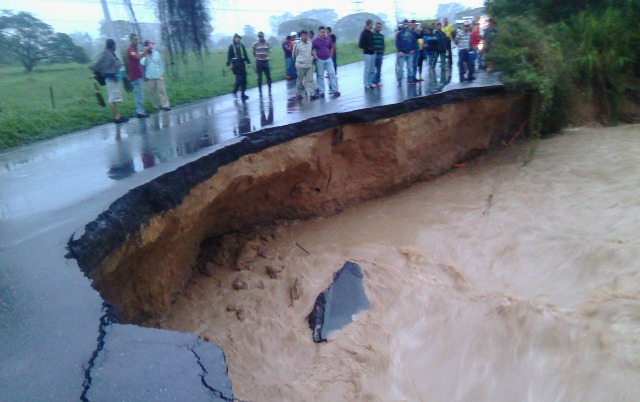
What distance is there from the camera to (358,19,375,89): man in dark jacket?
10812 mm

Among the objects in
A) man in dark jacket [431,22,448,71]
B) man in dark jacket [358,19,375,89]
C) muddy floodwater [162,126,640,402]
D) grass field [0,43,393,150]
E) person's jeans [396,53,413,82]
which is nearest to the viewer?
muddy floodwater [162,126,640,402]

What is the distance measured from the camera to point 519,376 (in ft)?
14.8

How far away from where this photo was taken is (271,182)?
702cm

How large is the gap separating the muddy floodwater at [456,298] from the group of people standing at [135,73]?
4906 mm

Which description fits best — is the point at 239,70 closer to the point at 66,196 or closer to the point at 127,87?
the point at 127,87

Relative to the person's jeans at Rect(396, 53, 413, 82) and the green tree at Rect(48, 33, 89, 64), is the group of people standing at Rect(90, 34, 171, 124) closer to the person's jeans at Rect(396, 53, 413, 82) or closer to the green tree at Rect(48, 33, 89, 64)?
the person's jeans at Rect(396, 53, 413, 82)

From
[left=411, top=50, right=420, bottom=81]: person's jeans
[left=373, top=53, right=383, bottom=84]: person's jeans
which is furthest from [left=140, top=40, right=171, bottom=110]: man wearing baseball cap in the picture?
[left=411, top=50, right=420, bottom=81]: person's jeans

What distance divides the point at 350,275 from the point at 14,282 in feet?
11.5

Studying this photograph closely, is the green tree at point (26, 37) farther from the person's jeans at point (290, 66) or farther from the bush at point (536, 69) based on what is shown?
the bush at point (536, 69)

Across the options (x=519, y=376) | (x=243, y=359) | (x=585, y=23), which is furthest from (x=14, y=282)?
(x=585, y=23)

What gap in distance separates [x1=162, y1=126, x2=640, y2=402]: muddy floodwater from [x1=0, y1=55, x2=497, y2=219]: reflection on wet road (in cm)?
158

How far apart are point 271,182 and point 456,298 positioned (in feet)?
9.48

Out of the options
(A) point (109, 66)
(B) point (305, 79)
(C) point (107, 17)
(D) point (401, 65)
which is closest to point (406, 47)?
(D) point (401, 65)

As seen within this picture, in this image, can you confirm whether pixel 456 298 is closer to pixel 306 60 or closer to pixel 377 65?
pixel 306 60
